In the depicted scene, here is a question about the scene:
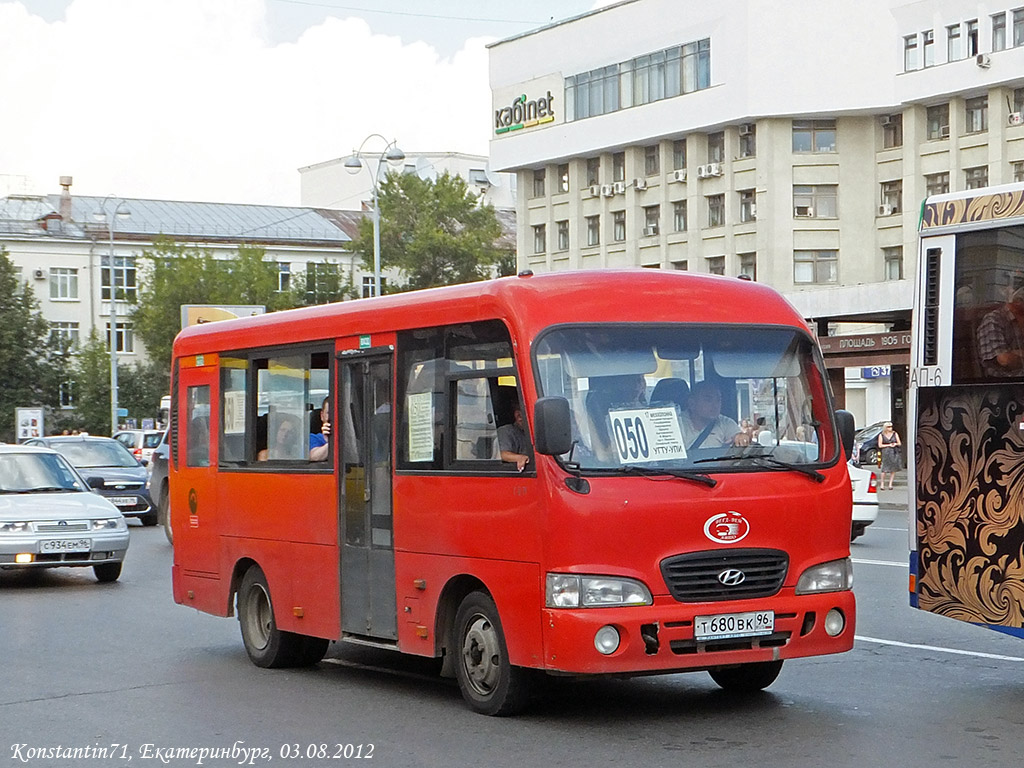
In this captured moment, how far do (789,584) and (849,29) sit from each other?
58.6m

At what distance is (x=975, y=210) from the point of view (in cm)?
1021

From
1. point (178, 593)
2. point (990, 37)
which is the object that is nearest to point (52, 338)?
point (990, 37)

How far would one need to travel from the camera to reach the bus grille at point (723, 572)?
8.89 m

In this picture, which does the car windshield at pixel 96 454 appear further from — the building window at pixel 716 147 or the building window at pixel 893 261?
the building window at pixel 716 147

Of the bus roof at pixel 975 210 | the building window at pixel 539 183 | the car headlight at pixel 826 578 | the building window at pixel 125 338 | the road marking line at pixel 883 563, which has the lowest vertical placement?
the road marking line at pixel 883 563

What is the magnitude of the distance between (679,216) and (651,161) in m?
2.93

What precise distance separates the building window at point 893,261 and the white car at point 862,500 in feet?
144

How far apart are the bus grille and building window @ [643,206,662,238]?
211ft

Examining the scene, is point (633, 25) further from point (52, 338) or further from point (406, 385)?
point (406, 385)

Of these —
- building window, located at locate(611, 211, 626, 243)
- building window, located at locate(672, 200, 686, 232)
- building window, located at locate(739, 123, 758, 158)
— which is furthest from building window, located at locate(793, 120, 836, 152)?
building window, located at locate(611, 211, 626, 243)

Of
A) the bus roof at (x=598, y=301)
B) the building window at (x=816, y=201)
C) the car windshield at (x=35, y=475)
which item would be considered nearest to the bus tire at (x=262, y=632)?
the bus roof at (x=598, y=301)

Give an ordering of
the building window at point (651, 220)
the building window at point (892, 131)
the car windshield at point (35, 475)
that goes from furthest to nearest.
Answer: the building window at point (651, 220), the building window at point (892, 131), the car windshield at point (35, 475)

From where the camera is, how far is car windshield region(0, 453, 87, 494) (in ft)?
64.8

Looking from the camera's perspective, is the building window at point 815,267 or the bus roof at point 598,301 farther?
the building window at point 815,267
